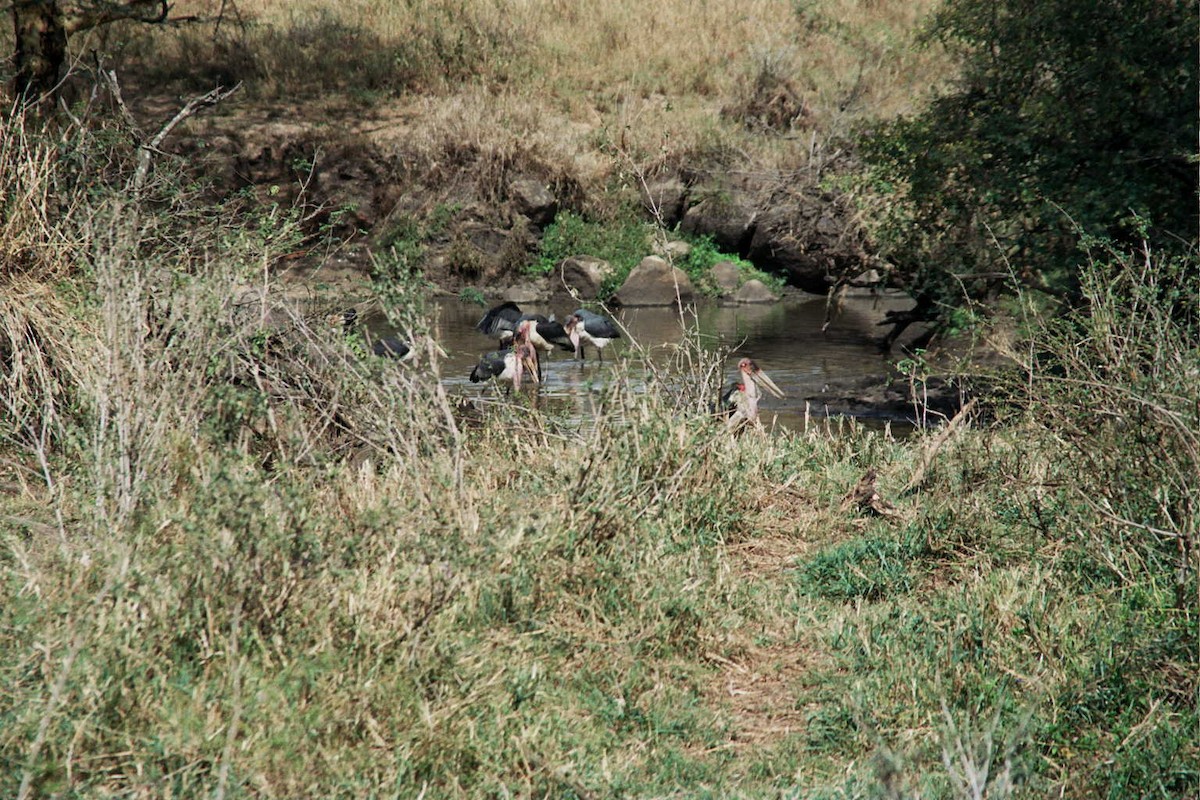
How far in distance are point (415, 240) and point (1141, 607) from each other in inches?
741

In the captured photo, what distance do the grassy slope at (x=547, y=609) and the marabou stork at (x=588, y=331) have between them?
8.81 m

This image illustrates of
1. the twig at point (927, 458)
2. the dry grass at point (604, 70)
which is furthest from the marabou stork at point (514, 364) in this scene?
the dry grass at point (604, 70)

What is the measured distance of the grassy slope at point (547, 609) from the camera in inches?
120

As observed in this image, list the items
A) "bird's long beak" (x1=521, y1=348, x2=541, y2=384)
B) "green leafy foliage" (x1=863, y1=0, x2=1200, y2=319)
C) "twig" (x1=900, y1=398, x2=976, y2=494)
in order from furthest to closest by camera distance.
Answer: "bird's long beak" (x1=521, y1=348, x2=541, y2=384)
"green leafy foliage" (x1=863, y1=0, x2=1200, y2=319)
"twig" (x1=900, y1=398, x2=976, y2=494)

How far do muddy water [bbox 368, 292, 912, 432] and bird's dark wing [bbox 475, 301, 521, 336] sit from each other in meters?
0.19

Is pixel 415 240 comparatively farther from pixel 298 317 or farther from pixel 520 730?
pixel 520 730

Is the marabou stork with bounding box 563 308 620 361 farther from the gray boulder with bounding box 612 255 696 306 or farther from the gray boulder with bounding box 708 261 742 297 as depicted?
the gray boulder with bounding box 708 261 742 297

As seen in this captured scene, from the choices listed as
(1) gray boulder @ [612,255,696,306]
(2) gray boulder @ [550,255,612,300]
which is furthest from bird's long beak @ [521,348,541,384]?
(2) gray boulder @ [550,255,612,300]

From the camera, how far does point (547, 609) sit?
4055 mm

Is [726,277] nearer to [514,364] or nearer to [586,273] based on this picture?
[586,273]

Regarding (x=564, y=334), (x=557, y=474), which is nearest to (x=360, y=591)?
(x=557, y=474)

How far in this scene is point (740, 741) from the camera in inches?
144

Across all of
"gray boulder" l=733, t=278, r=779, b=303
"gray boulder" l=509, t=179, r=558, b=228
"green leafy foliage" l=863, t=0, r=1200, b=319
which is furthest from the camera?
"gray boulder" l=509, t=179, r=558, b=228

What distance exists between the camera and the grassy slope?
9.96 feet
